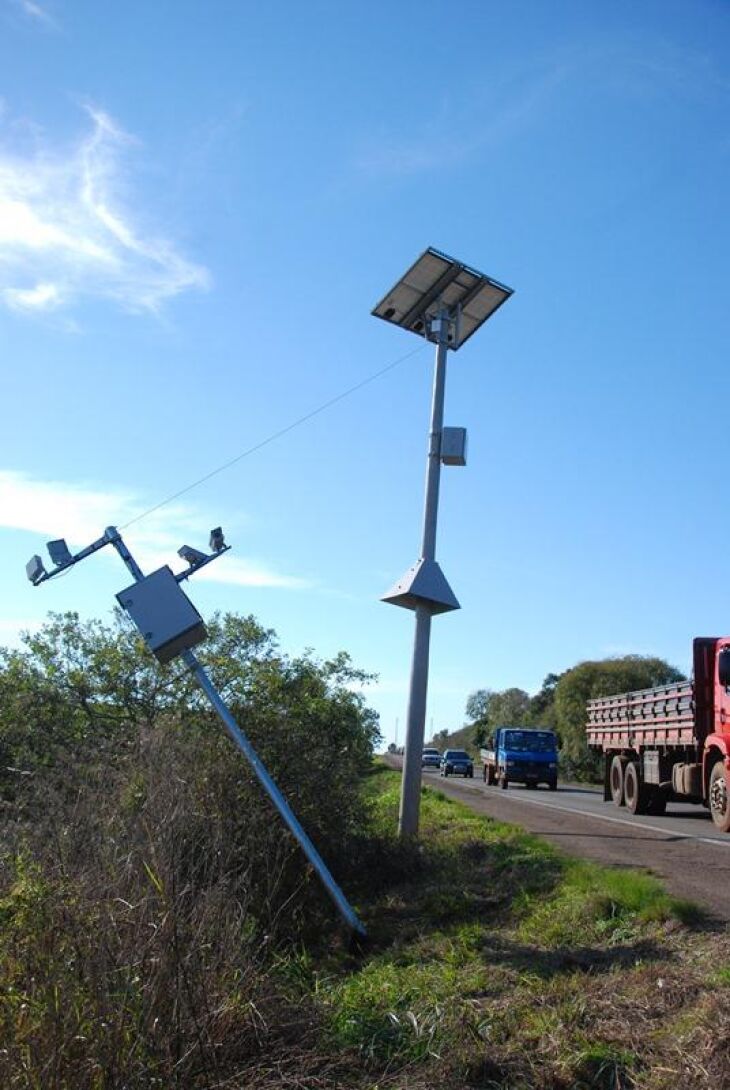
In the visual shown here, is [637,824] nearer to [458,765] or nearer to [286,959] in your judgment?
[286,959]

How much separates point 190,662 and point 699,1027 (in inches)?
236

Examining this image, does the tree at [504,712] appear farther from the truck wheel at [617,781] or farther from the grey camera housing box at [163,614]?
the grey camera housing box at [163,614]

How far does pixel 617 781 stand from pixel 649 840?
8.59m

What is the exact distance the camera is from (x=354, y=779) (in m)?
12.9

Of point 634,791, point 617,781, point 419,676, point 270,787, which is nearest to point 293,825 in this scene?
point 270,787

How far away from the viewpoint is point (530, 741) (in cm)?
3562

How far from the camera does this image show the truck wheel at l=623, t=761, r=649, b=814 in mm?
19750

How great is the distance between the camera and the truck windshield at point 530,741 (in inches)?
1387

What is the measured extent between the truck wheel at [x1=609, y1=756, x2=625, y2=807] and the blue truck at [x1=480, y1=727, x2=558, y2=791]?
1231 centimetres

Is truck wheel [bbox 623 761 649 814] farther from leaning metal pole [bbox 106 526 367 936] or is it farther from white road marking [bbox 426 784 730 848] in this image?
leaning metal pole [bbox 106 526 367 936]

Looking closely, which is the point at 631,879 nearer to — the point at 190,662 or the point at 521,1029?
the point at 521,1029

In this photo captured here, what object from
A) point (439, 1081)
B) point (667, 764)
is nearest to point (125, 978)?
point (439, 1081)

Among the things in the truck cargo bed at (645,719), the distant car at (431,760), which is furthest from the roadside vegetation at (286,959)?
the distant car at (431,760)

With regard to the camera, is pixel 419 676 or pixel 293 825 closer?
pixel 293 825
